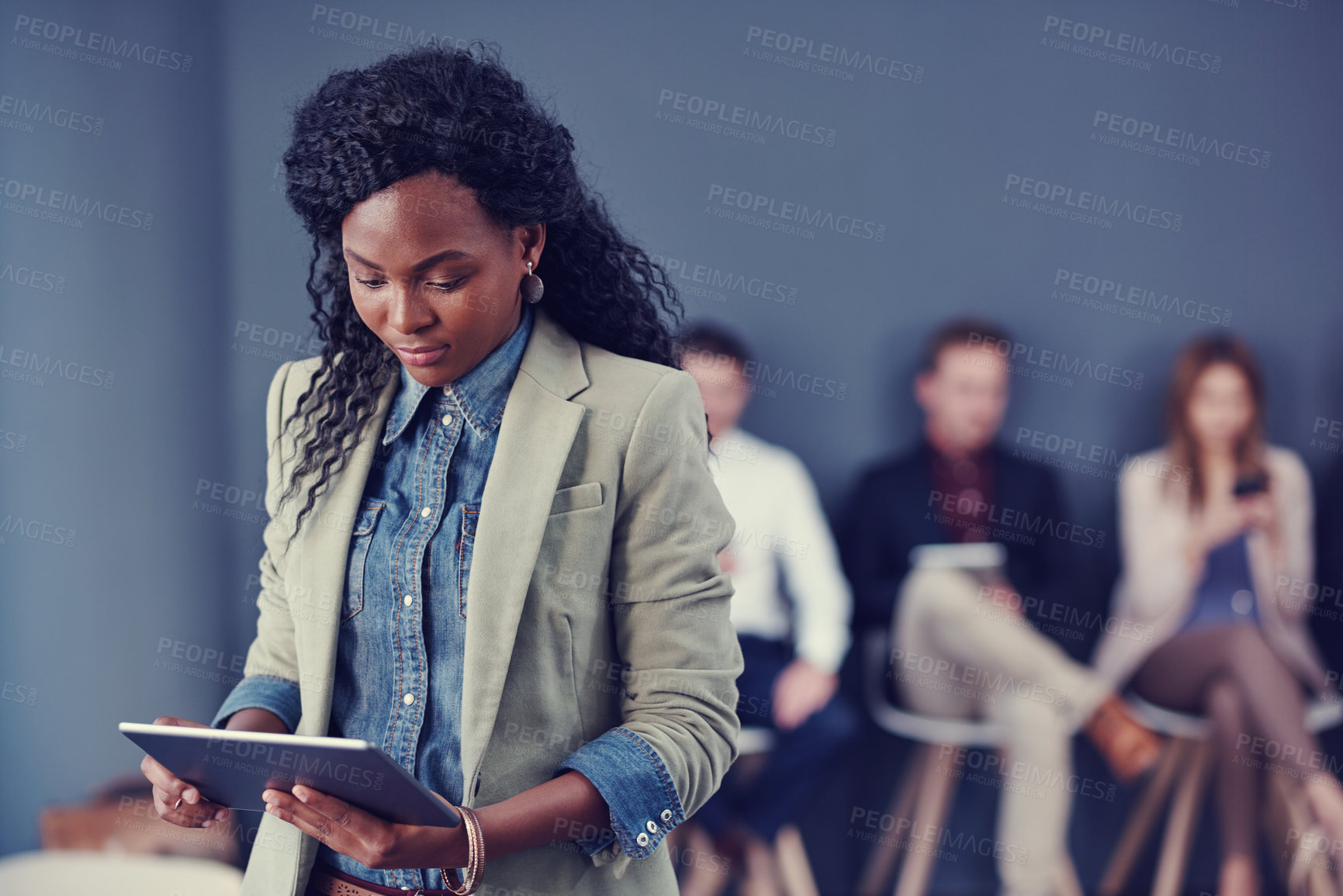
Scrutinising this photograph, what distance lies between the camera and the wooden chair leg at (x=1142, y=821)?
3426 mm

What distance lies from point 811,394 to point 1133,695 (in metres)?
1.48

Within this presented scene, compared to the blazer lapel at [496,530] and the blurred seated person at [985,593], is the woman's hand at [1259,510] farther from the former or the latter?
the blazer lapel at [496,530]

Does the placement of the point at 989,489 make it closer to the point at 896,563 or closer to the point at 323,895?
the point at 896,563

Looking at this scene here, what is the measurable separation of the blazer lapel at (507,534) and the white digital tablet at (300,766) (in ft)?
0.30

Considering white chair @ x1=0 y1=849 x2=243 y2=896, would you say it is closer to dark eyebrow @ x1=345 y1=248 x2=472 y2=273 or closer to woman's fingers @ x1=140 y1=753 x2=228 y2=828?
woman's fingers @ x1=140 y1=753 x2=228 y2=828

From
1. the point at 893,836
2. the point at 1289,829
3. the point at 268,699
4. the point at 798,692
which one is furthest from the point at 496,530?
the point at 1289,829

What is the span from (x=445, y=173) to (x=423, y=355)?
0.17 m

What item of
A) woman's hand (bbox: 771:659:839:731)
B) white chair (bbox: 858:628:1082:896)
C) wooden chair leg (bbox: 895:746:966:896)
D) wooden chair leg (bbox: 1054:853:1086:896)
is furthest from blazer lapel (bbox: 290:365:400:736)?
wooden chair leg (bbox: 1054:853:1086:896)

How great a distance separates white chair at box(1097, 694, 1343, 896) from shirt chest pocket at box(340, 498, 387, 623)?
10.1 feet

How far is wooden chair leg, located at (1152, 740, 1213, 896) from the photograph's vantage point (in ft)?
11.1

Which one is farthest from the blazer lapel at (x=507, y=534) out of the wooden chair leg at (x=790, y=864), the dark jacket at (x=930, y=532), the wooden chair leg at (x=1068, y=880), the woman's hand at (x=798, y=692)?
the wooden chair leg at (x=1068, y=880)

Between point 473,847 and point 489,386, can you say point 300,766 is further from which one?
point 489,386

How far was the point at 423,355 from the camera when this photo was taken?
38.0 inches

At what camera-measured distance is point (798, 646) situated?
3.20m
